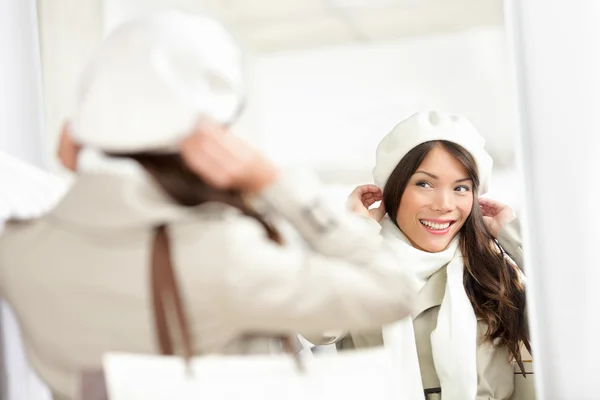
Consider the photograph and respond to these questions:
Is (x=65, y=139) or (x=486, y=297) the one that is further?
(x=486, y=297)

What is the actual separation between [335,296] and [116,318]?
0.27m

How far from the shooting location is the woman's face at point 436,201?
5.07 ft

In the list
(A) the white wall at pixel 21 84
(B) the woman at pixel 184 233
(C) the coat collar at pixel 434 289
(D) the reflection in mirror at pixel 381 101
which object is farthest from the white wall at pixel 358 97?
(B) the woman at pixel 184 233

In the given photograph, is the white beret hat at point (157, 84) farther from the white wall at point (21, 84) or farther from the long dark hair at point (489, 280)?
the long dark hair at point (489, 280)

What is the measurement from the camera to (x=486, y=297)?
63.1 inches

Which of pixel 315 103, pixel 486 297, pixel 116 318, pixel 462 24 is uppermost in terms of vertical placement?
pixel 462 24

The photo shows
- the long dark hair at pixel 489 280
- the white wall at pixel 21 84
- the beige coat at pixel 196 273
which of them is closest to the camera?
the beige coat at pixel 196 273

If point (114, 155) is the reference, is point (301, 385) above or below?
below

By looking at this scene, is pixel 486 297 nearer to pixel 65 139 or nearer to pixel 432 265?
pixel 432 265

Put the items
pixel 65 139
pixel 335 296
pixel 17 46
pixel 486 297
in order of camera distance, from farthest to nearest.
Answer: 1. pixel 486 297
2. pixel 17 46
3. pixel 65 139
4. pixel 335 296

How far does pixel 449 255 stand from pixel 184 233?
804mm

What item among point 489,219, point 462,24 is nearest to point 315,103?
point 462,24

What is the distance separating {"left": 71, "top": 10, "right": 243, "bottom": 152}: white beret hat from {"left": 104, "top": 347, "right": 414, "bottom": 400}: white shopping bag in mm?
269

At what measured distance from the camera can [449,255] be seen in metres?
1.59
